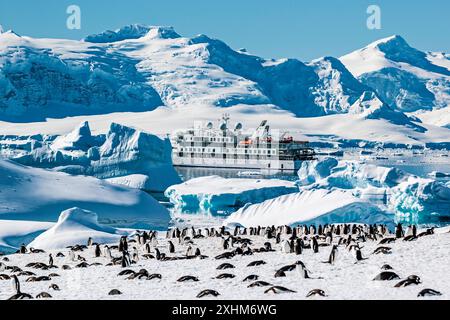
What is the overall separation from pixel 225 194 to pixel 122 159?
15.4m

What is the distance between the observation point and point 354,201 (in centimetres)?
3819

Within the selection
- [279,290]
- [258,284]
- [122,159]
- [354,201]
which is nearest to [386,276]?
[279,290]

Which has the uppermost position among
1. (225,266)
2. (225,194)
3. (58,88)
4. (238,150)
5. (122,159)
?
(58,88)

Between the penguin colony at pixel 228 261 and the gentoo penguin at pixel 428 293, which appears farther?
the penguin colony at pixel 228 261

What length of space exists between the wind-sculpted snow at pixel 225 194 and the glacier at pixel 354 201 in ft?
12.8

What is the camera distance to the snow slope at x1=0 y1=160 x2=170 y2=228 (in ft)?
118

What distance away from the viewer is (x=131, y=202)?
38.8 meters

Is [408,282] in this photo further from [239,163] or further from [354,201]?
[239,163]

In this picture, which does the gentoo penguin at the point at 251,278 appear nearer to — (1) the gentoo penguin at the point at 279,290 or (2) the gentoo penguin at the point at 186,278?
(2) the gentoo penguin at the point at 186,278

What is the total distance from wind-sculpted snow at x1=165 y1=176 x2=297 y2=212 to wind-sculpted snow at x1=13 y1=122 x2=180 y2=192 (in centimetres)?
762

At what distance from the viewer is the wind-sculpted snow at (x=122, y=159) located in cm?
6375

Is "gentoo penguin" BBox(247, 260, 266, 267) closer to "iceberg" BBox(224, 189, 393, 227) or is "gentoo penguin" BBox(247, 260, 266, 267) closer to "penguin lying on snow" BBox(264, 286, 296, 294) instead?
"penguin lying on snow" BBox(264, 286, 296, 294)

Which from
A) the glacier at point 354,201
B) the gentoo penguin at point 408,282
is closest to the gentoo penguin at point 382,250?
the gentoo penguin at point 408,282
